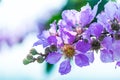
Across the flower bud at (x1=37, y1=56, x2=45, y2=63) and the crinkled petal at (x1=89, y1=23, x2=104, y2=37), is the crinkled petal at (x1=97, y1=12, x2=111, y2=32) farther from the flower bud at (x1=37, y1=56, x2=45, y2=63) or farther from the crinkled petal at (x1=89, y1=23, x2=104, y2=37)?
the flower bud at (x1=37, y1=56, x2=45, y2=63)

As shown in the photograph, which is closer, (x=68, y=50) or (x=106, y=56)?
(x=106, y=56)

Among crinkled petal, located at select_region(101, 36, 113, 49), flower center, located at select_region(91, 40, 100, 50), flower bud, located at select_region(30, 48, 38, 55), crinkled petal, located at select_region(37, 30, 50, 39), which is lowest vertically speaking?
crinkled petal, located at select_region(101, 36, 113, 49)

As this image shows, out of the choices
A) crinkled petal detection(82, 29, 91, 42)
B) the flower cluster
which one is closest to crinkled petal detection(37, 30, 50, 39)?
the flower cluster

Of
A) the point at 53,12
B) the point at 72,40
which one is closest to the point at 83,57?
the point at 72,40

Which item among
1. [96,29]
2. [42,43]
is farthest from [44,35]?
[96,29]

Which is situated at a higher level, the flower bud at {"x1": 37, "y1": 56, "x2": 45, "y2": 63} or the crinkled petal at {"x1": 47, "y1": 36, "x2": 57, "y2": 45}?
the crinkled petal at {"x1": 47, "y1": 36, "x2": 57, "y2": 45}

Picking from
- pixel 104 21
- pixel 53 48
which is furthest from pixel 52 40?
pixel 104 21

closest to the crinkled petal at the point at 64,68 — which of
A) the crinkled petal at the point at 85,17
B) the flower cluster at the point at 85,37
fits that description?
the flower cluster at the point at 85,37

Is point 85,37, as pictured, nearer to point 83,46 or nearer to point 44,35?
point 83,46

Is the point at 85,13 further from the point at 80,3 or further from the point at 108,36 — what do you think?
the point at 80,3
